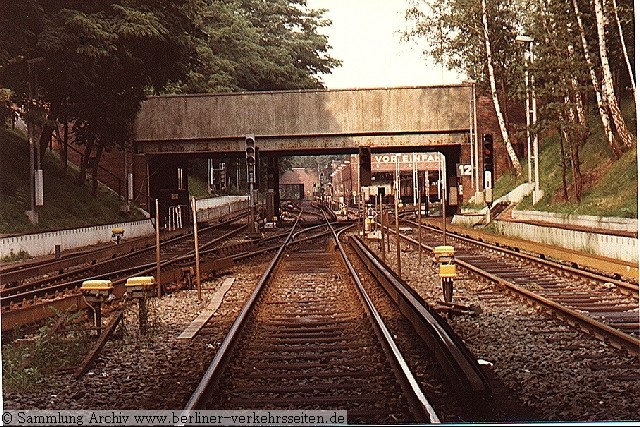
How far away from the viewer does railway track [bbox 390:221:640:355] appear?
7.79 m

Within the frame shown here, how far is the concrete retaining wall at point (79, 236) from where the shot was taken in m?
14.9

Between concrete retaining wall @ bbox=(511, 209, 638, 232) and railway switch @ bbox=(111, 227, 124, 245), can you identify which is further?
railway switch @ bbox=(111, 227, 124, 245)

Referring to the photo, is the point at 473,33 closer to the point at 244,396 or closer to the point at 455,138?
the point at 455,138

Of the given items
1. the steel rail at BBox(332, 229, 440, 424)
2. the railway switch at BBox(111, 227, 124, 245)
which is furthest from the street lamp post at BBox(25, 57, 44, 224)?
the steel rail at BBox(332, 229, 440, 424)

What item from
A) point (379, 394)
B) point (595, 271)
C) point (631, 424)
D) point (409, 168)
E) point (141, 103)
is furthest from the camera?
point (409, 168)

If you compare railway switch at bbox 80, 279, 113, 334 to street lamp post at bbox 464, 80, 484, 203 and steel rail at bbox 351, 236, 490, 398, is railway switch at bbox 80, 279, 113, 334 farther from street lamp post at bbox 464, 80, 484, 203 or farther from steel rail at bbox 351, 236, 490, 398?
street lamp post at bbox 464, 80, 484, 203

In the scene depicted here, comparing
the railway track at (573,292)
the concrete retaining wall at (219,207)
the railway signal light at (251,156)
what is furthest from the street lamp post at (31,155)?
the concrete retaining wall at (219,207)

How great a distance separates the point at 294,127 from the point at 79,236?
321 inches

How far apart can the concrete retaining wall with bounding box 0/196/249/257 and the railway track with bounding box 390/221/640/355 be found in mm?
7200

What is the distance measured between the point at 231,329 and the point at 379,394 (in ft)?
9.11

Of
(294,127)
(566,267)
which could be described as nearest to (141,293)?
(566,267)

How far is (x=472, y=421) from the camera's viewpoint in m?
5.08

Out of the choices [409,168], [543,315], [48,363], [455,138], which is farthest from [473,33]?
[409,168]

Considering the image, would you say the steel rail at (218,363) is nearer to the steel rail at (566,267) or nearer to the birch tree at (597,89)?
the steel rail at (566,267)
